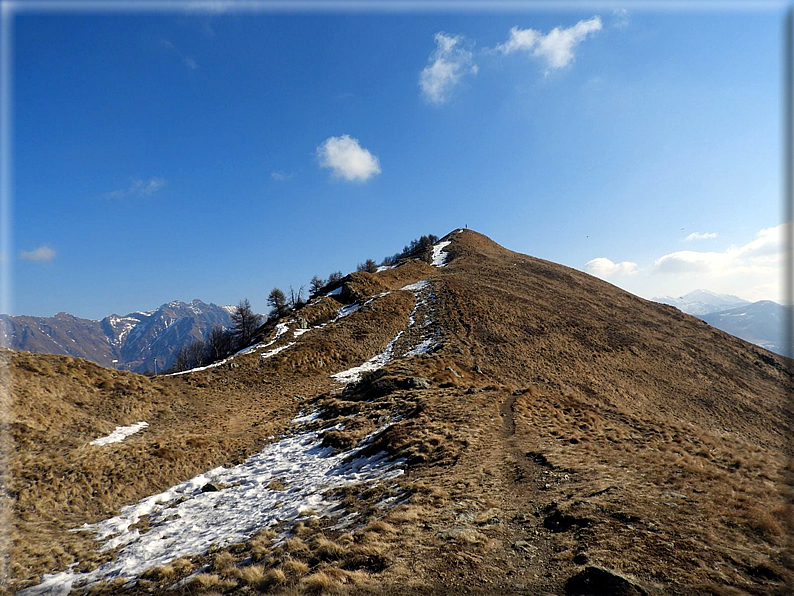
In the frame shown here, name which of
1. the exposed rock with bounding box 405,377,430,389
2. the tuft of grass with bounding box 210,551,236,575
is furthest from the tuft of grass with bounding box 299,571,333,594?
the exposed rock with bounding box 405,377,430,389

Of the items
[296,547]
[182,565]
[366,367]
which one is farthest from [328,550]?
[366,367]

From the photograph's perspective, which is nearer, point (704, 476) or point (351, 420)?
point (704, 476)

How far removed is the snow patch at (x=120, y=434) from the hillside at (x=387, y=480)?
45 centimetres

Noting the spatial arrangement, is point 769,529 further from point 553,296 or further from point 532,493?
point 553,296

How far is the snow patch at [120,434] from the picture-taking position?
18987mm

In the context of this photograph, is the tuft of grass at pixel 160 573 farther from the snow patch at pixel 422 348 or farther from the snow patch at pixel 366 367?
the snow patch at pixel 422 348

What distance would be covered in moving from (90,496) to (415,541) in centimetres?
1593

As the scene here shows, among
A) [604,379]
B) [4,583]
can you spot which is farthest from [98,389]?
[604,379]

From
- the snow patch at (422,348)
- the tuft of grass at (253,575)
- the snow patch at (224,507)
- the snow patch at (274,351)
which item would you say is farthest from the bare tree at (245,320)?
the tuft of grass at (253,575)

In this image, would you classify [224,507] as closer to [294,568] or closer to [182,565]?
[182,565]

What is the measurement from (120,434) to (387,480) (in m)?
18.6

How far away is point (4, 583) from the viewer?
31.8 feet

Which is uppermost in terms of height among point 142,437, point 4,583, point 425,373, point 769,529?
point 425,373

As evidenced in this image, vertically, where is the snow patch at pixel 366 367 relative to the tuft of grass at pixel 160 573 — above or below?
above
